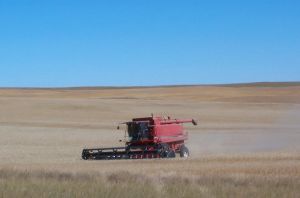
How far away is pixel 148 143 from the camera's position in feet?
104

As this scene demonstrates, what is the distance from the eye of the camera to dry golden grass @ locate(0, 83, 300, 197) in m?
15.0

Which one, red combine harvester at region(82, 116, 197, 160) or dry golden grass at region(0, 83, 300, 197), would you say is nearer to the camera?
dry golden grass at region(0, 83, 300, 197)

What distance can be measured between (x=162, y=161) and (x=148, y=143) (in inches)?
177

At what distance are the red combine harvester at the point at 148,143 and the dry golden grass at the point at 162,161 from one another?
1263 millimetres

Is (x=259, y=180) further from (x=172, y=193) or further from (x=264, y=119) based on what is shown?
(x=264, y=119)

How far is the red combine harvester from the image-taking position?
30.6 m

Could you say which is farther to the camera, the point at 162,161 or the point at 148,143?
the point at 148,143

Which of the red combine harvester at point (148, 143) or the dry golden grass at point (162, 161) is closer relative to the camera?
the dry golden grass at point (162, 161)

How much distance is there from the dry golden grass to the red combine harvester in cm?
126

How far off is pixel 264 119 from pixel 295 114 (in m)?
6.12

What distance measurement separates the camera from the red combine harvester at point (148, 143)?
3064 cm

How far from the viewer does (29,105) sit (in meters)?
71.4

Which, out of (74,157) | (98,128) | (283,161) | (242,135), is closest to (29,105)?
(98,128)

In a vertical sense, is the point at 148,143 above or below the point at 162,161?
above
